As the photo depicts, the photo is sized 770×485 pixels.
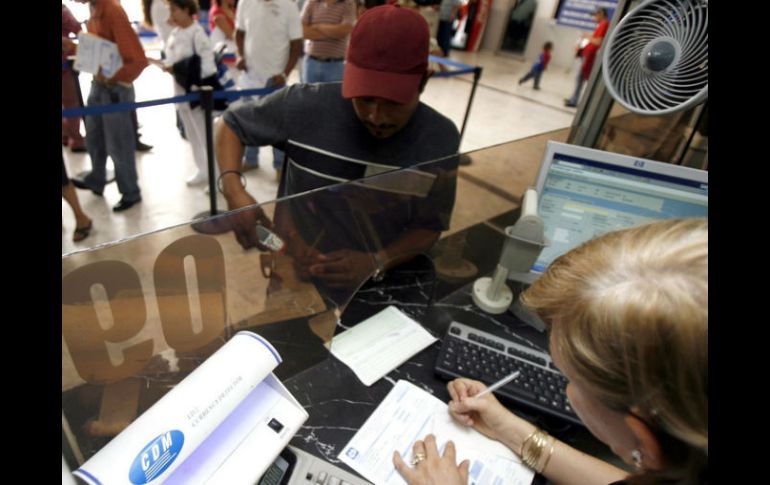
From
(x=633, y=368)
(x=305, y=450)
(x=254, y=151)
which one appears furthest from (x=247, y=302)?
(x=254, y=151)

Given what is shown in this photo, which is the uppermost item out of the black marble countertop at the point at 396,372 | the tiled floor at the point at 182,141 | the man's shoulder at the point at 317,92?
the man's shoulder at the point at 317,92

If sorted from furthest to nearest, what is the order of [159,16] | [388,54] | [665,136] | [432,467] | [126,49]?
[159,16]
[126,49]
[665,136]
[388,54]
[432,467]

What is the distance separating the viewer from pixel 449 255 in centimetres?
134

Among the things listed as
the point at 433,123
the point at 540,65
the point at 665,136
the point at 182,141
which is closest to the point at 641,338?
the point at 433,123

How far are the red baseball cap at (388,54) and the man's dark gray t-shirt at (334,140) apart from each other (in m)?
0.13

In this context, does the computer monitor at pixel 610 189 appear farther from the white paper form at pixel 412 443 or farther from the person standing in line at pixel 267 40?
the person standing in line at pixel 267 40

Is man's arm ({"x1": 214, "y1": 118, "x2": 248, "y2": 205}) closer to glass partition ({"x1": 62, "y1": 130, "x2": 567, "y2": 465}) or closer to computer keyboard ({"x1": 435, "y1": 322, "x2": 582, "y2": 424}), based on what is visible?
glass partition ({"x1": 62, "y1": 130, "x2": 567, "y2": 465})

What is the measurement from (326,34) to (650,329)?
3.29 m

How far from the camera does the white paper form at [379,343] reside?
3.02 ft

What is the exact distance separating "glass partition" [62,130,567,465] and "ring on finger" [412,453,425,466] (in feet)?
0.99

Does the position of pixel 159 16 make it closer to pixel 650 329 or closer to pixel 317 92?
pixel 317 92

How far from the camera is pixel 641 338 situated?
39 centimetres

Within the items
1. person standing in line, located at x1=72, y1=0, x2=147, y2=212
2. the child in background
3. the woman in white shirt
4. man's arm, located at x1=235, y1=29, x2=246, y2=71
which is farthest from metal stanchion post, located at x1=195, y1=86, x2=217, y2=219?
the child in background

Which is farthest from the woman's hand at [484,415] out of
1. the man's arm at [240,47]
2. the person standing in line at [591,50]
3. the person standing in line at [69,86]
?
the person standing in line at [591,50]
